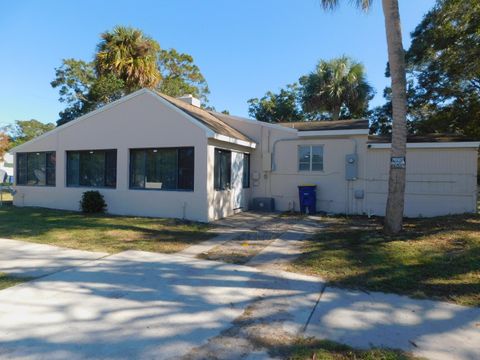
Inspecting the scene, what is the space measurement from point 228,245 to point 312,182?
251 inches

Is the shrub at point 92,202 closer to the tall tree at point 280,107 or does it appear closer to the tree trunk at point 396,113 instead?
the tree trunk at point 396,113

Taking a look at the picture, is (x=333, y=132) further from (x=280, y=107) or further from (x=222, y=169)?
(x=280, y=107)

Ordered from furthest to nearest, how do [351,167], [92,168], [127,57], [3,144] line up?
1. [3,144]
2. [127,57]
3. [92,168]
4. [351,167]

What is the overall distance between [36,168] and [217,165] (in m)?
8.33

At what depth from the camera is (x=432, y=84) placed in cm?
1894

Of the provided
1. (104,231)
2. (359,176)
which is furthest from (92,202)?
(359,176)

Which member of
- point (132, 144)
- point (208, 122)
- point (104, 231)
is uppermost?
point (208, 122)

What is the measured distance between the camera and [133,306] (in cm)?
418

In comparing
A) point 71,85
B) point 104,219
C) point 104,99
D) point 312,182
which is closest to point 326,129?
point 312,182

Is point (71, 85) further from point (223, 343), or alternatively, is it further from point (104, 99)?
point (223, 343)

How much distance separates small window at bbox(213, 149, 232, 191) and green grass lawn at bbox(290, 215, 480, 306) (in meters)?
4.00

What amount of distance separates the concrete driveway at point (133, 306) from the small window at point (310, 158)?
791 cm

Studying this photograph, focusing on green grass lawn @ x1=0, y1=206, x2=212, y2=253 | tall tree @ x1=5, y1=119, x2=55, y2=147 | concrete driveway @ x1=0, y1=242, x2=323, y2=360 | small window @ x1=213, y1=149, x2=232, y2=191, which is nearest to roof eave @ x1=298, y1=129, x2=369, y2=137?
small window @ x1=213, y1=149, x2=232, y2=191

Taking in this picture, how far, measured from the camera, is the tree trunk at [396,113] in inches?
312
